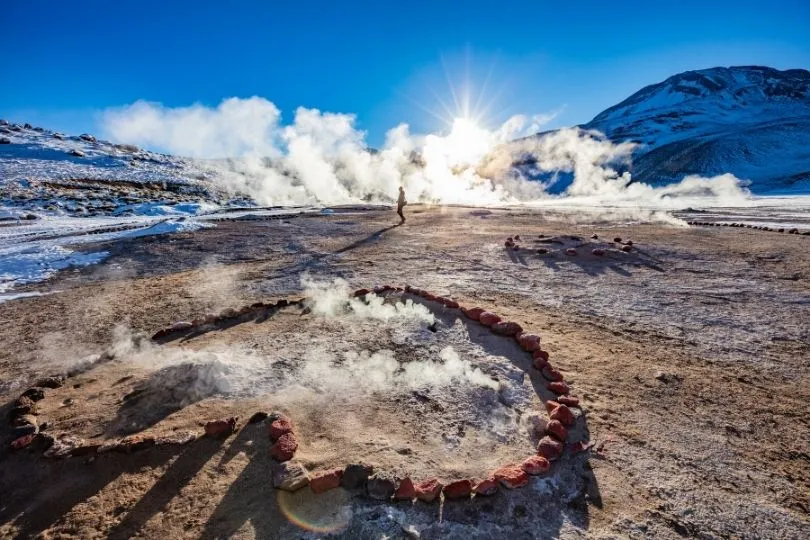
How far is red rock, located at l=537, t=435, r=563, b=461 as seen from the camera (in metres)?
3.36

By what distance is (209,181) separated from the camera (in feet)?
148

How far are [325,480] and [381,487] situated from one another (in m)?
0.41

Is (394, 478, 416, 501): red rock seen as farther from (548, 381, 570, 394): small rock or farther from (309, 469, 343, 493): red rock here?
(548, 381, 570, 394): small rock

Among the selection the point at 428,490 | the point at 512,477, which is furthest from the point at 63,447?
the point at 512,477

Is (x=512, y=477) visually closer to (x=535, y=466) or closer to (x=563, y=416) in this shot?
(x=535, y=466)

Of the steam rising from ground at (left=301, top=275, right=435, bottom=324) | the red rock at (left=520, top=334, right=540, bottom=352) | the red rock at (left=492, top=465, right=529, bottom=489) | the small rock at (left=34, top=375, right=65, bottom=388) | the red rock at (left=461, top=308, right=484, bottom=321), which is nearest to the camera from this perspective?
the red rock at (left=492, top=465, right=529, bottom=489)

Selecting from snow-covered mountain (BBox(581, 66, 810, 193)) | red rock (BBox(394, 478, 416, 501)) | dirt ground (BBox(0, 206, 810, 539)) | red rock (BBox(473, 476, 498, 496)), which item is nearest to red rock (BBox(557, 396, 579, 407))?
dirt ground (BBox(0, 206, 810, 539))

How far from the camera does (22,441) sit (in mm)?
3631

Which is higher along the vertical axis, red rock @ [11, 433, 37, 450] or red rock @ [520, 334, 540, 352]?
red rock @ [520, 334, 540, 352]

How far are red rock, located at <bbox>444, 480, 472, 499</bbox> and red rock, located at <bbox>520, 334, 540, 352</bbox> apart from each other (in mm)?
2558

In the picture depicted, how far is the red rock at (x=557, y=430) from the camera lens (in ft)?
11.6

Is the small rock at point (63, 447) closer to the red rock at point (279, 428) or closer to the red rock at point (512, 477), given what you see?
the red rock at point (279, 428)

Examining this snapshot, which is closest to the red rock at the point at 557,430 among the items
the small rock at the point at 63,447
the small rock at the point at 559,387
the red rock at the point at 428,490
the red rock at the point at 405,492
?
the small rock at the point at 559,387

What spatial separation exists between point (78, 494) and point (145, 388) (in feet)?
4.83
